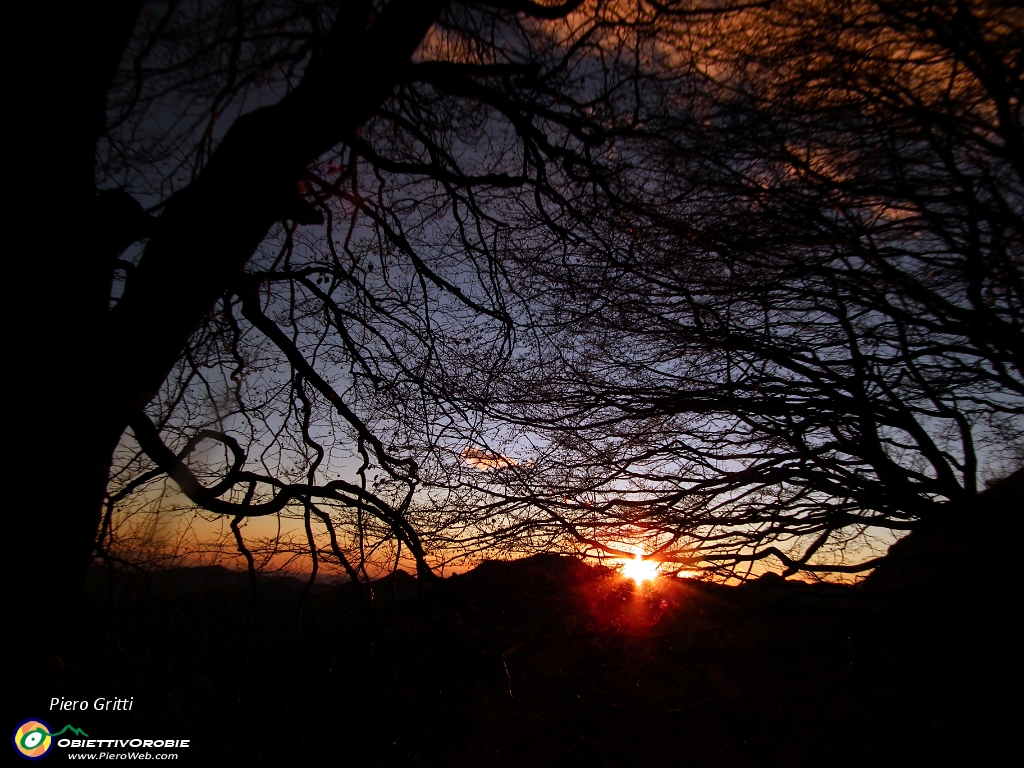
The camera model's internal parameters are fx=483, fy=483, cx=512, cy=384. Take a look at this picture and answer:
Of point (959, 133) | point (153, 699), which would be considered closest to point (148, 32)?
point (959, 133)

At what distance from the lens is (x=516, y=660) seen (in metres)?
3.62

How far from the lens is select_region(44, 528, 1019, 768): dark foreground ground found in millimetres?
2820

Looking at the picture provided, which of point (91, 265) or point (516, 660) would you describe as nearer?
point (91, 265)

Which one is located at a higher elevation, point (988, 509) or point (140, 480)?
point (140, 480)

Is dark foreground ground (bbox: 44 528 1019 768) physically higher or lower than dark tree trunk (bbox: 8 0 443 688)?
lower

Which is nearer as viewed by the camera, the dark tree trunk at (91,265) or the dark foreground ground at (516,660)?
the dark tree trunk at (91,265)

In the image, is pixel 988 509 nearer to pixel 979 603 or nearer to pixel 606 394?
pixel 979 603

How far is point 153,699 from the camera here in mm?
4645

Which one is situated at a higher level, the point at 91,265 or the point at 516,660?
the point at 91,265

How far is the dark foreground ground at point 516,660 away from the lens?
2.82m

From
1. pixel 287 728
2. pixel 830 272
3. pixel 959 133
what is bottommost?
pixel 287 728

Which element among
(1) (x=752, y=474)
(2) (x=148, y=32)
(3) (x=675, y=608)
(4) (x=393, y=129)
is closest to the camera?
(2) (x=148, y=32)

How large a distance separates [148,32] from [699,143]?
2.61 m

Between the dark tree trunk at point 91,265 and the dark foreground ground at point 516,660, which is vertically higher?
the dark tree trunk at point 91,265
